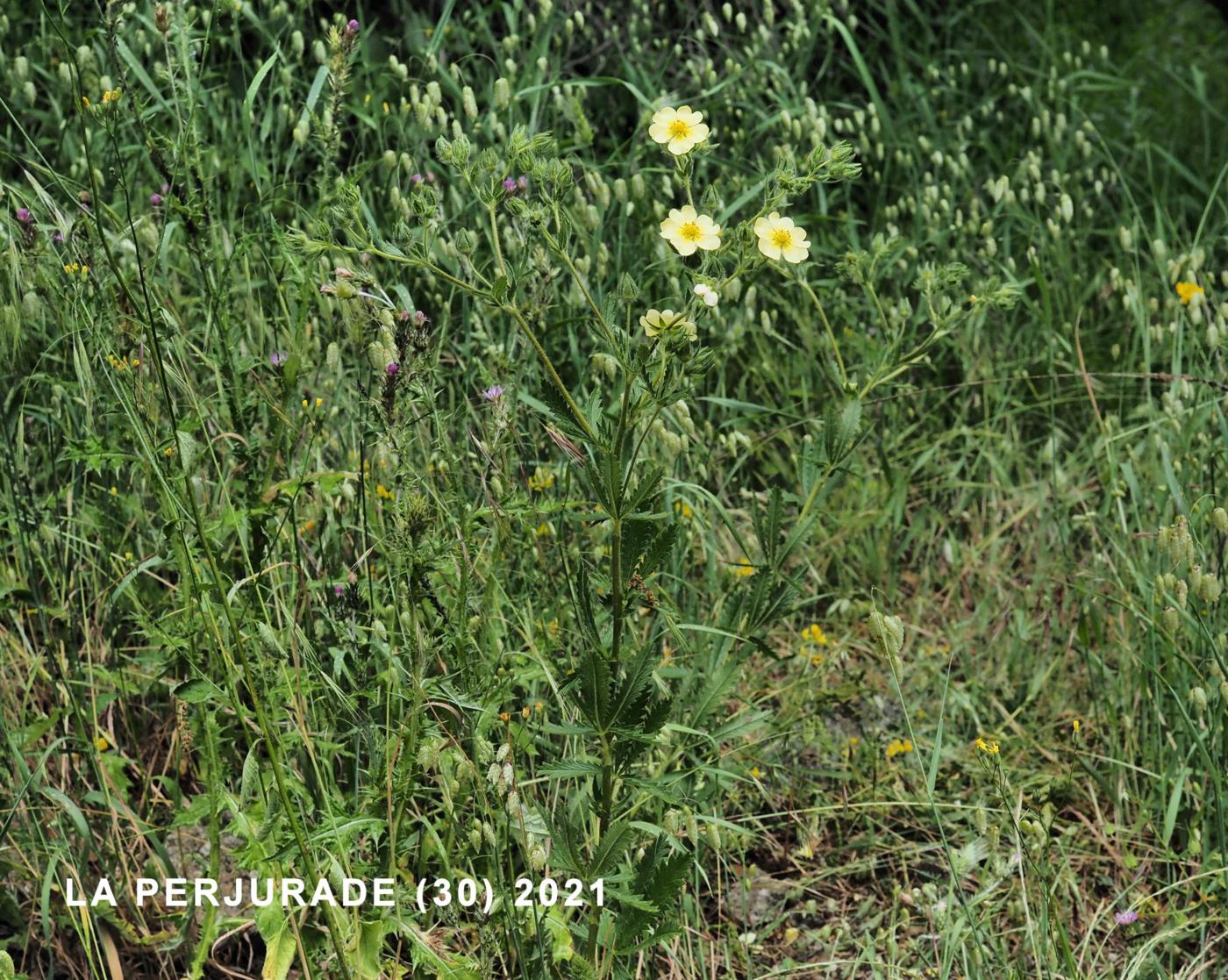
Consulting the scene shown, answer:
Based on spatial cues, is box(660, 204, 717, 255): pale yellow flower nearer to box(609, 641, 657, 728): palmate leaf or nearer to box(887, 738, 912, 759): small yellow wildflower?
box(609, 641, 657, 728): palmate leaf

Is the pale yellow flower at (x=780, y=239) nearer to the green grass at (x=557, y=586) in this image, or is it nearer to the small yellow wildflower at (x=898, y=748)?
the green grass at (x=557, y=586)

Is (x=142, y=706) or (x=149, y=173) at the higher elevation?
(x=149, y=173)

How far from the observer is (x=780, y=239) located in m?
1.61

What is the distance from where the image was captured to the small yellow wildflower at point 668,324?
4.67ft

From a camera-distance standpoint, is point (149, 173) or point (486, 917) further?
point (149, 173)

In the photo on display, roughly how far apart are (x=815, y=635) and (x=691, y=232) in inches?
40.0

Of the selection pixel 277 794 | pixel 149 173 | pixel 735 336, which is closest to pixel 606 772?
pixel 277 794

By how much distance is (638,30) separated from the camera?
3.56 m

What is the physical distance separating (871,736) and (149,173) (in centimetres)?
193

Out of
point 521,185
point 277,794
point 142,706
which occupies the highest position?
point 521,185

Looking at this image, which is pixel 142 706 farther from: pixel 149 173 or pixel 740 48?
pixel 740 48

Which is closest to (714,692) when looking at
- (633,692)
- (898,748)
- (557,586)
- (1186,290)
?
(633,692)

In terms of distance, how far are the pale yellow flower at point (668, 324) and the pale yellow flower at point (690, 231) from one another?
0.42ft

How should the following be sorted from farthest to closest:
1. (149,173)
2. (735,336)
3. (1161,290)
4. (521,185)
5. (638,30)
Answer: (638,30)
(1161,290)
(149,173)
(735,336)
(521,185)
